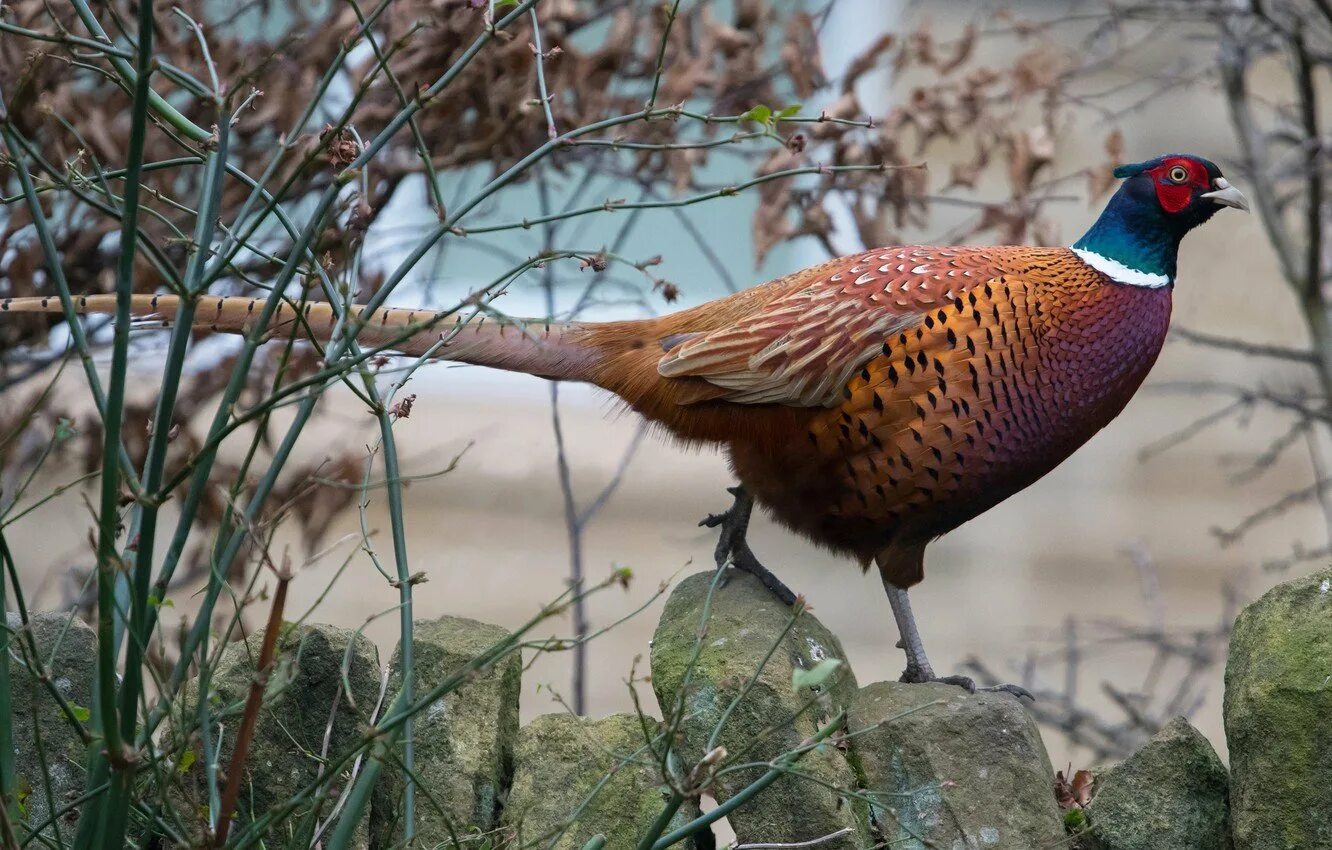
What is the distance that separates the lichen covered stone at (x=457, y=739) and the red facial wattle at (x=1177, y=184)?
4.89ft

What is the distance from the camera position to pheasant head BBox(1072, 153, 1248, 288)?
2.77m

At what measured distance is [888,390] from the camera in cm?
264

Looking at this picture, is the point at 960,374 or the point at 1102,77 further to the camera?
the point at 1102,77

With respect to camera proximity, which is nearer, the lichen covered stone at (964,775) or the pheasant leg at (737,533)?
the lichen covered stone at (964,775)

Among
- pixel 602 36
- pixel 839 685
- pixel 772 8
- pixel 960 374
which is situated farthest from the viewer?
pixel 602 36

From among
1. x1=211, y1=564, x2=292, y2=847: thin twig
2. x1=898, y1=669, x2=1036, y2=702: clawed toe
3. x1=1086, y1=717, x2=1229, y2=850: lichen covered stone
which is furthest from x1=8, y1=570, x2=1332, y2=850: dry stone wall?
x1=211, y1=564, x2=292, y2=847: thin twig

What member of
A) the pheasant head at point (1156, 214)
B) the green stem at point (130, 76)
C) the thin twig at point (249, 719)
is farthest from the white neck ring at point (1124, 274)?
the thin twig at point (249, 719)

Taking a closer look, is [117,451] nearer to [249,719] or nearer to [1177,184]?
[249,719]

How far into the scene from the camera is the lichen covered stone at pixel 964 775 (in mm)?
2258

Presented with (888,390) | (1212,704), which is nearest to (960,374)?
(888,390)

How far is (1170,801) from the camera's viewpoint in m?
2.29

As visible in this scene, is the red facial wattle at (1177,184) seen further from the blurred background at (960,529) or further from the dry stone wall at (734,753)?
the blurred background at (960,529)

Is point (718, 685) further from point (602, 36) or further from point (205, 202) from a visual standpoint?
point (602, 36)

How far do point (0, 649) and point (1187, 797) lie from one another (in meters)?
1.72
